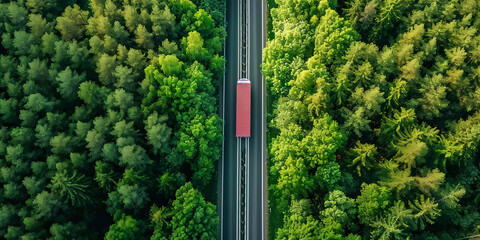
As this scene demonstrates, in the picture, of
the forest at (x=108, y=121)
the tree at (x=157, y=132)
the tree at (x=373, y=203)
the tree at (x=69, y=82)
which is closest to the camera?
the tree at (x=373, y=203)

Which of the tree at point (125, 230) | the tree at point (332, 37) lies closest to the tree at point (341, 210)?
the tree at point (332, 37)

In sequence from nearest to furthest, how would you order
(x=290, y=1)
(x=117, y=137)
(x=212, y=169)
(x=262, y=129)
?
(x=117, y=137), (x=212, y=169), (x=290, y=1), (x=262, y=129)

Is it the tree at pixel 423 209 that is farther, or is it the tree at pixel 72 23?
the tree at pixel 72 23

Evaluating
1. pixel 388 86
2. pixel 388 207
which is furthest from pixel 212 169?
pixel 388 86

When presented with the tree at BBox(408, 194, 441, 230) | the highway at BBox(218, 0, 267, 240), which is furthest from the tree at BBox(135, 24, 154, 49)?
the tree at BBox(408, 194, 441, 230)

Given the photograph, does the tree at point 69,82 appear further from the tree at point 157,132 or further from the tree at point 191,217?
the tree at point 191,217

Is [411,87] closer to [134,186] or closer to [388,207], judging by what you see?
[388,207]
